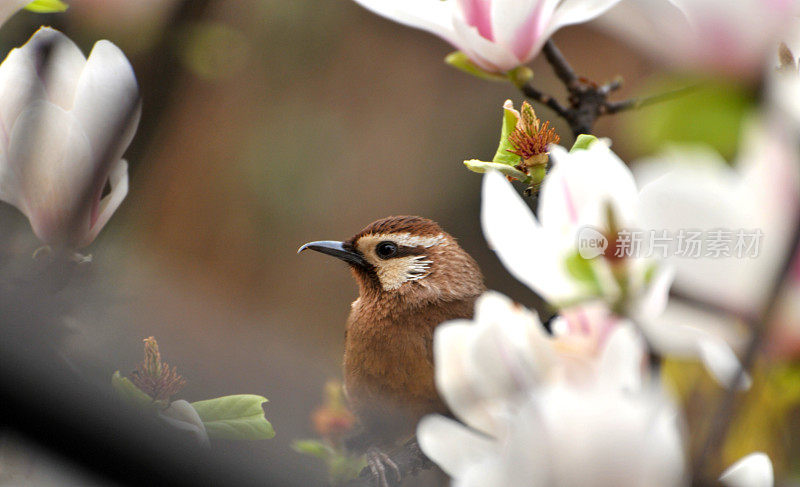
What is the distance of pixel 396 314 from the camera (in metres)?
0.34

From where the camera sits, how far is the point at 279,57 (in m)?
0.70

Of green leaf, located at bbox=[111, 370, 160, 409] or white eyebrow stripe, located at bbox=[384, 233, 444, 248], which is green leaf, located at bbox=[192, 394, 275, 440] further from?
white eyebrow stripe, located at bbox=[384, 233, 444, 248]

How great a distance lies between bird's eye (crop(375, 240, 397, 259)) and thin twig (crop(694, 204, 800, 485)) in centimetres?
22

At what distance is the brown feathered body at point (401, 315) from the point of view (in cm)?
25

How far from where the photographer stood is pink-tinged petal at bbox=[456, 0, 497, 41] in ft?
0.58

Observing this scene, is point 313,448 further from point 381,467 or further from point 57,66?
point 57,66

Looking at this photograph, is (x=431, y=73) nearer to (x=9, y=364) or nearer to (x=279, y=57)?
(x=279, y=57)

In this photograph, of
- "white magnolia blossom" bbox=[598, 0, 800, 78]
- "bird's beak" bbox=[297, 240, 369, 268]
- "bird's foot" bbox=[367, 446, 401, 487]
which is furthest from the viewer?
"bird's beak" bbox=[297, 240, 369, 268]

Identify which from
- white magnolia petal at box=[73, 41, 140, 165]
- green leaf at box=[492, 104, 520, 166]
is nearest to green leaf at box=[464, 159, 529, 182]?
green leaf at box=[492, 104, 520, 166]

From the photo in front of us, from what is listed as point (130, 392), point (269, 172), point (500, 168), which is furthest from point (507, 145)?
point (269, 172)

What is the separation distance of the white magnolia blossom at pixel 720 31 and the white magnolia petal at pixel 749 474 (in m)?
0.08

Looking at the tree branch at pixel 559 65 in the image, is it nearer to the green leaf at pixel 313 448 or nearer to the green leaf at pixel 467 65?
the green leaf at pixel 467 65

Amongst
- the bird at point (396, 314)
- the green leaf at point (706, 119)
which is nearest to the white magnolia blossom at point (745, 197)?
the green leaf at point (706, 119)

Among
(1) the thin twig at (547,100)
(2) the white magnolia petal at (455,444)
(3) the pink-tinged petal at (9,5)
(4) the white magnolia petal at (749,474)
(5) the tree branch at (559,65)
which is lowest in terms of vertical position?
(2) the white magnolia petal at (455,444)
